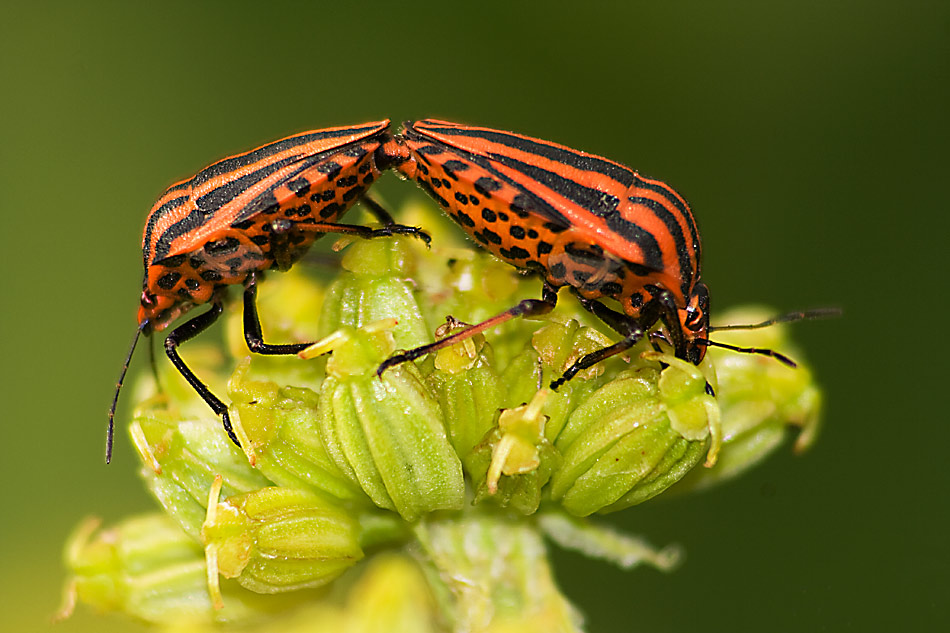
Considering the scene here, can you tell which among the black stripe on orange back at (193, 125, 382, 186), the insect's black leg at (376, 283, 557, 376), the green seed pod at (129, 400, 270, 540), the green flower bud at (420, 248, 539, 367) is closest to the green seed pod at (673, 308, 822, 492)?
the insect's black leg at (376, 283, 557, 376)

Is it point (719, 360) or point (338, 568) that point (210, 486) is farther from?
point (719, 360)

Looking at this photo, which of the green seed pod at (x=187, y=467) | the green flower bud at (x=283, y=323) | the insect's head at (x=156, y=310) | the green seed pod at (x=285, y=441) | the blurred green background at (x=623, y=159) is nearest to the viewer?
the green seed pod at (x=285, y=441)

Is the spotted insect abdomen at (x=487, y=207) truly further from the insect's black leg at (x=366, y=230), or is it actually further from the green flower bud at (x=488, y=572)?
the green flower bud at (x=488, y=572)

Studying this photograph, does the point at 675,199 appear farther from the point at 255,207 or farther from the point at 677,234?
the point at 255,207

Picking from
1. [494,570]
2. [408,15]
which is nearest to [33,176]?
[408,15]

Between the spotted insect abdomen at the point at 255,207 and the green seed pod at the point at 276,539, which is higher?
the spotted insect abdomen at the point at 255,207

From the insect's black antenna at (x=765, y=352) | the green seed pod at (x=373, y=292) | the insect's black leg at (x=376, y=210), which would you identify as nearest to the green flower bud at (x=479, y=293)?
the green seed pod at (x=373, y=292)
